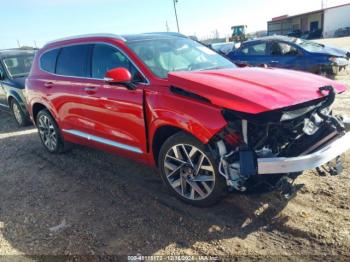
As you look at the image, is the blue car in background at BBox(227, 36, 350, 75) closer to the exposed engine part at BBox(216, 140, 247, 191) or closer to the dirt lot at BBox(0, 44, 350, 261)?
the dirt lot at BBox(0, 44, 350, 261)

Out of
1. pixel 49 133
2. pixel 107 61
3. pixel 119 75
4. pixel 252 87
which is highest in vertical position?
pixel 107 61

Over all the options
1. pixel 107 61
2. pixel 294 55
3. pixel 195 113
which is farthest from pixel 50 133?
pixel 294 55

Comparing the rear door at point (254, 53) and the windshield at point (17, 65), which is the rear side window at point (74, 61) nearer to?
the windshield at point (17, 65)

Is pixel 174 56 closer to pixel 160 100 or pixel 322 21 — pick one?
pixel 160 100

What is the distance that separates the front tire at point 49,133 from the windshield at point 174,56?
2.38 meters

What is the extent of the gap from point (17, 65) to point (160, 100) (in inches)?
279

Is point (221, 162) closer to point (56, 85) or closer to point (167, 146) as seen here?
point (167, 146)

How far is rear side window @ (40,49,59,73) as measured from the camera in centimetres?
548

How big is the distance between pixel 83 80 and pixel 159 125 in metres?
1.65

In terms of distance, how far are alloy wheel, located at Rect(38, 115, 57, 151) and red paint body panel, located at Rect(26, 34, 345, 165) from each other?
1.89 ft

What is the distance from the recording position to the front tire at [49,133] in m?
5.70

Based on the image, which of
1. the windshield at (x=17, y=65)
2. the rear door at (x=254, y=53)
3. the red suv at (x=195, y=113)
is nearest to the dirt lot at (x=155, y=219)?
the red suv at (x=195, y=113)

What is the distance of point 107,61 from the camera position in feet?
14.3

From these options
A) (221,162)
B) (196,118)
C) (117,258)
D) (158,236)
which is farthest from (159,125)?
(117,258)
